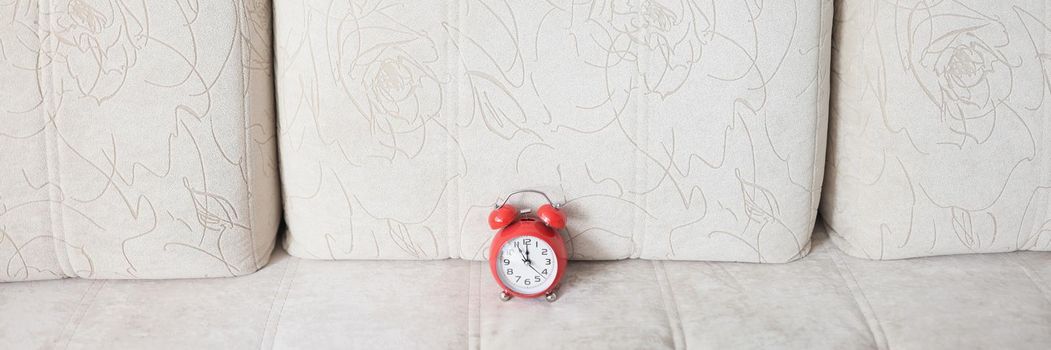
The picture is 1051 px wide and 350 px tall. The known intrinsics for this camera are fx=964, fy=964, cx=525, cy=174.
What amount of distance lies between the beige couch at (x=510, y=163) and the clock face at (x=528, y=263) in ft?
0.12

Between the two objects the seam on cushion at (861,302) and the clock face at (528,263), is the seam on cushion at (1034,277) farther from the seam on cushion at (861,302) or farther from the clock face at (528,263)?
the clock face at (528,263)

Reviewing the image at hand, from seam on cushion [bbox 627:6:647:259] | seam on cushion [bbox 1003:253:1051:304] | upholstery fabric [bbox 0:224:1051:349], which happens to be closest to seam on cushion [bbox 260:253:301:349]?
upholstery fabric [bbox 0:224:1051:349]

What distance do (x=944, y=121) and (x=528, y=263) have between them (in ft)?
2.02

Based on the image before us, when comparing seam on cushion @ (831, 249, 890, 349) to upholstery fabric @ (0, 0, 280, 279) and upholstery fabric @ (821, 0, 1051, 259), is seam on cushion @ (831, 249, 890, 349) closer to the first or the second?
upholstery fabric @ (821, 0, 1051, 259)

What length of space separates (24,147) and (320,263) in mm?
424

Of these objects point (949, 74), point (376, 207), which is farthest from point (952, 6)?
point (376, 207)

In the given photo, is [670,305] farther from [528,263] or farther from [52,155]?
[52,155]

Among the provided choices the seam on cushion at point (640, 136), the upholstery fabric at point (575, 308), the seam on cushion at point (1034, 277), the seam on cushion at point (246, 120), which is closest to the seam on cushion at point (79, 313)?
the upholstery fabric at point (575, 308)

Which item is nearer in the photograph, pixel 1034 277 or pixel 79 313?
pixel 79 313

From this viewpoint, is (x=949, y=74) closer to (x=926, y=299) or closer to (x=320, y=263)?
(x=926, y=299)

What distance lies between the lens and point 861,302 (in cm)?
133

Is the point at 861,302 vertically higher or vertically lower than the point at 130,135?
lower

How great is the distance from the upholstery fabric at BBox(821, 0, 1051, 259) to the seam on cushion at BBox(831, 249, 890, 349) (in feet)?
0.16

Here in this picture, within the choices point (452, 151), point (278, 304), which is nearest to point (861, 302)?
point (452, 151)
